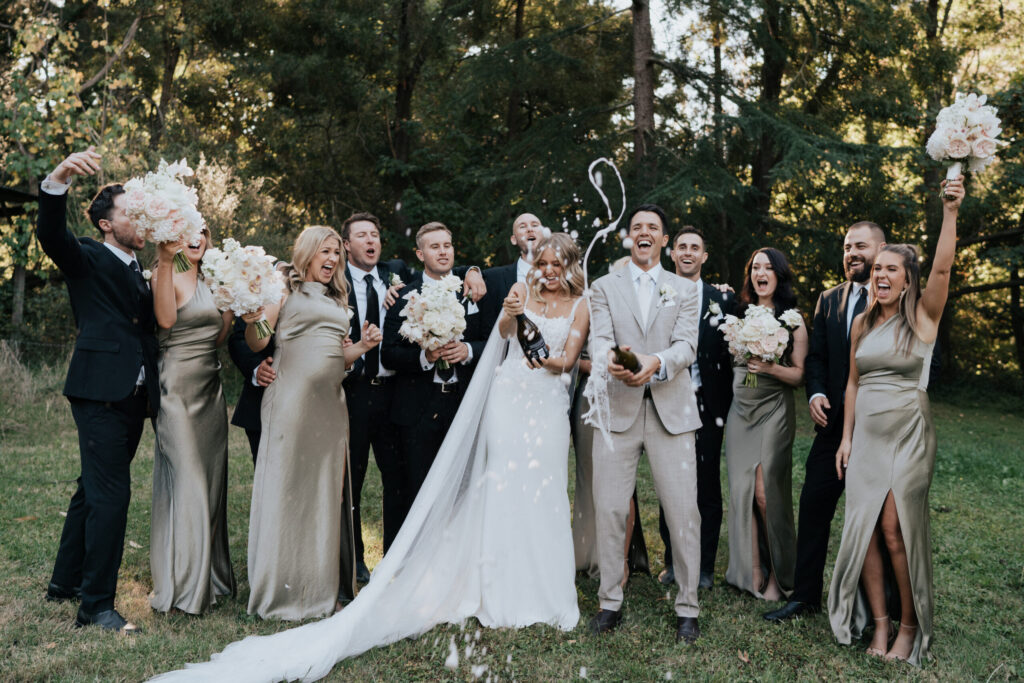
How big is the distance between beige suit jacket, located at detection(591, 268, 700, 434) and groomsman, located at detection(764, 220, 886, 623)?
0.91 meters

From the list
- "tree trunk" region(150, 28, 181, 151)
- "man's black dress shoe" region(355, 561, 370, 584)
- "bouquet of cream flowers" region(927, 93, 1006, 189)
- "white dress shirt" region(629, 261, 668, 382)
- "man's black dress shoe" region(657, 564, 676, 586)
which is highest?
"tree trunk" region(150, 28, 181, 151)

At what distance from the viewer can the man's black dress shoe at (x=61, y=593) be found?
4.95 m

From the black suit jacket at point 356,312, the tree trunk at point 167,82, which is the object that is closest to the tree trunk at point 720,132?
the black suit jacket at point 356,312

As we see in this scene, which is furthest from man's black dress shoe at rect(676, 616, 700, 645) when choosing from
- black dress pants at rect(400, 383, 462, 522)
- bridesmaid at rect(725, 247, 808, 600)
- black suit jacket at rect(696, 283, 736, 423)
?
black dress pants at rect(400, 383, 462, 522)

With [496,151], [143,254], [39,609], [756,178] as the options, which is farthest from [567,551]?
[496,151]

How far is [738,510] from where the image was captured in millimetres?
5676

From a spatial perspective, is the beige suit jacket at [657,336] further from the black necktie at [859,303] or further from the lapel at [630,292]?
the black necktie at [859,303]

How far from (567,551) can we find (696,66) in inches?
470

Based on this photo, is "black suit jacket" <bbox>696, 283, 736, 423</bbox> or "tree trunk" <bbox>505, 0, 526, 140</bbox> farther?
"tree trunk" <bbox>505, 0, 526, 140</bbox>

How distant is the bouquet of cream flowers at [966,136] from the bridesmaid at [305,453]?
3.45 m

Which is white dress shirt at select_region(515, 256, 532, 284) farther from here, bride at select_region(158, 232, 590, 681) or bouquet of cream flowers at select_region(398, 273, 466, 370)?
bouquet of cream flowers at select_region(398, 273, 466, 370)

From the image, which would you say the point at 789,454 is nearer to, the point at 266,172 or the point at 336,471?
the point at 336,471

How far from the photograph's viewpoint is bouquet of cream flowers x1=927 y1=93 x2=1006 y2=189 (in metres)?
4.05

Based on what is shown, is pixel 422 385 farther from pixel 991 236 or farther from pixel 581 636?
pixel 991 236
